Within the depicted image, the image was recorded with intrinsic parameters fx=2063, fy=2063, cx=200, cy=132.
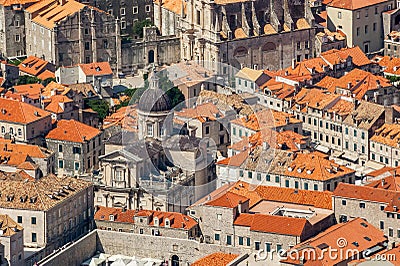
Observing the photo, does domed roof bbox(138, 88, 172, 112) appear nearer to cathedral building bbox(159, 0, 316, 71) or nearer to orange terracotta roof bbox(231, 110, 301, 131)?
orange terracotta roof bbox(231, 110, 301, 131)

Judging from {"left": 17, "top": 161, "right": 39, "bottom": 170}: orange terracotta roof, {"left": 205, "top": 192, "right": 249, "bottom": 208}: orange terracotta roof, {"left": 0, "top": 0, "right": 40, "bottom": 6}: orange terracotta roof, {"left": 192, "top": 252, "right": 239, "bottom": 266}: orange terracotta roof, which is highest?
{"left": 0, "top": 0, "right": 40, "bottom": 6}: orange terracotta roof

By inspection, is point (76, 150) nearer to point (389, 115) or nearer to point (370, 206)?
point (389, 115)

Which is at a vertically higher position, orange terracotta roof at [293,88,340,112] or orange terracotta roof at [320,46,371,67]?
orange terracotta roof at [320,46,371,67]

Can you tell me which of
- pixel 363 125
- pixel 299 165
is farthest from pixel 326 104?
pixel 299 165

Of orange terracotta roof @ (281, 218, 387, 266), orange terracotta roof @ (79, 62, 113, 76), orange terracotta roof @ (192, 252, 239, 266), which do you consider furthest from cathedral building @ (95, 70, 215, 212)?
orange terracotta roof @ (79, 62, 113, 76)

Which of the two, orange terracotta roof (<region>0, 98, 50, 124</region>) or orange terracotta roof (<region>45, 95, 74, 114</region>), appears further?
orange terracotta roof (<region>45, 95, 74, 114</region>)

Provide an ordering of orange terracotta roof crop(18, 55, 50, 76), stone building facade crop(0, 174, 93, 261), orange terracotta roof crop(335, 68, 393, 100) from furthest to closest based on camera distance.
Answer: orange terracotta roof crop(18, 55, 50, 76) < orange terracotta roof crop(335, 68, 393, 100) < stone building facade crop(0, 174, 93, 261)

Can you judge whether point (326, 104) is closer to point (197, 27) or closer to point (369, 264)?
point (197, 27)

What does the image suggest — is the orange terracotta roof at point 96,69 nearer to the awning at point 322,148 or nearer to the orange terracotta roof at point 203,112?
the orange terracotta roof at point 203,112
